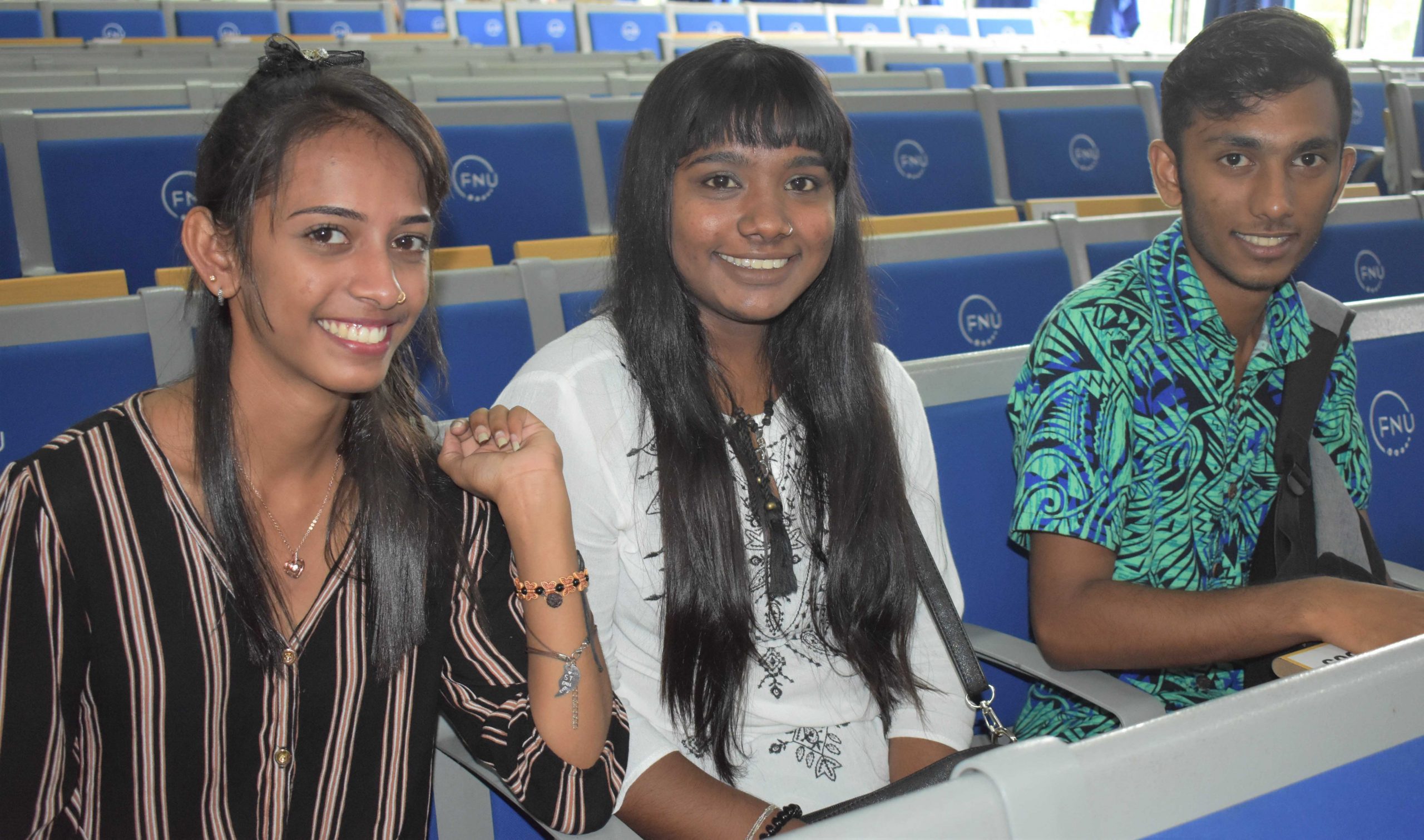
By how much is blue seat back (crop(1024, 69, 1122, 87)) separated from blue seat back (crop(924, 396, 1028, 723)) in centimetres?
458

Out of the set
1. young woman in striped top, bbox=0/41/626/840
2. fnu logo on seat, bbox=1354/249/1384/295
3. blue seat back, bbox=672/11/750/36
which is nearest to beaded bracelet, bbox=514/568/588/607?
young woman in striped top, bbox=0/41/626/840

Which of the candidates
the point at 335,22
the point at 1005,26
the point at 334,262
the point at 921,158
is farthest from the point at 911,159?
the point at 1005,26

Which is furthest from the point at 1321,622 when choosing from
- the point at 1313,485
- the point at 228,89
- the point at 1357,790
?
the point at 228,89

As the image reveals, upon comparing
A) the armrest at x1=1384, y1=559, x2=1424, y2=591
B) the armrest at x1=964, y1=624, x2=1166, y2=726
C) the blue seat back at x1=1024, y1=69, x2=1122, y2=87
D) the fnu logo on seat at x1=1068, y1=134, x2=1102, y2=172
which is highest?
the blue seat back at x1=1024, y1=69, x2=1122, y2=87

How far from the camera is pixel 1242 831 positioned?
0.58 m

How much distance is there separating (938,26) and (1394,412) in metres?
10.5

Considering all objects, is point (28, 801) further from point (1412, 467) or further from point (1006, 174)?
point (1006, 174)

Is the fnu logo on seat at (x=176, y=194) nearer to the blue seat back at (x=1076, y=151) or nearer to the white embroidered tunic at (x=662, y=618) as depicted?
the white embroidered tunic at (x=662, y=618)

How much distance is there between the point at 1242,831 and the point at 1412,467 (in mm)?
1755

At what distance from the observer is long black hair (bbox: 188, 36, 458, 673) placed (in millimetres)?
1122

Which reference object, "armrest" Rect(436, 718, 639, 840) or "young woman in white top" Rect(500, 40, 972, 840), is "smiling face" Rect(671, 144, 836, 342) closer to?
"young woman in white top" Rect(500, 40, 972, 840)

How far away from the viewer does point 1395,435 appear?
1.99 m

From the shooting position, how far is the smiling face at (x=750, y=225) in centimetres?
142

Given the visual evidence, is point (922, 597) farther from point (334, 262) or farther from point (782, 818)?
point (334, 262)
